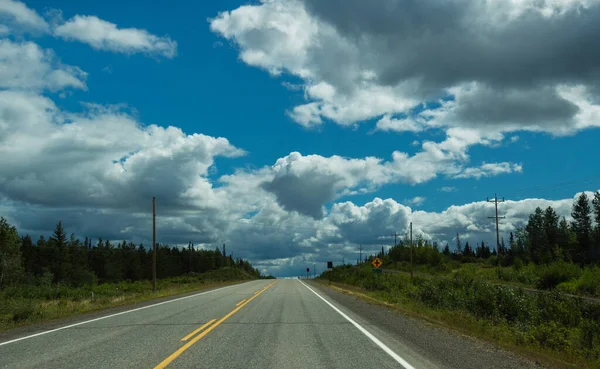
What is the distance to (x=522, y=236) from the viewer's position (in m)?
158

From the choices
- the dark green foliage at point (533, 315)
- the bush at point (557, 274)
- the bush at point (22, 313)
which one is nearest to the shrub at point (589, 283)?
the bush at point (557, 274)

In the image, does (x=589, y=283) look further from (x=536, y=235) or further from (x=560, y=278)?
(x=536, y=235)

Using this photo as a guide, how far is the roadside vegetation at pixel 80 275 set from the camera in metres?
22.4

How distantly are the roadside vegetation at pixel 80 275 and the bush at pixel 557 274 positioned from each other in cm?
3557

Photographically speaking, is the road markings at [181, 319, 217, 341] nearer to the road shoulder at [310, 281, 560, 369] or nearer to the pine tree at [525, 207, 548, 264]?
the road shoulder at [310, 281, 560, 369]

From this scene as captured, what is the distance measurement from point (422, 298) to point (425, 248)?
125m

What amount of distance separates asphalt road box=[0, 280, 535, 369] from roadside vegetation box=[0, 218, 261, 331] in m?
5.26

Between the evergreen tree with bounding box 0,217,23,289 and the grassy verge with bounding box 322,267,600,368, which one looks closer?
the grassy verge with bounding box 322,267,600,368

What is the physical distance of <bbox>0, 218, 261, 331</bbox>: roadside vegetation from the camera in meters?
22.4

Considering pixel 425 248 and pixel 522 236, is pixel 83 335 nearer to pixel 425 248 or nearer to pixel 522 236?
pixel 425 248

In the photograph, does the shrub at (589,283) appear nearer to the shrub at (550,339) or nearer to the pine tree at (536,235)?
the shrub at (550,339)

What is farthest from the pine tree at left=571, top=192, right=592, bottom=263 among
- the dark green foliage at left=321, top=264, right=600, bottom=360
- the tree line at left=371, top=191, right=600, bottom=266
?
the dark green foliage at left=321, top=264, right=600, bottom=360

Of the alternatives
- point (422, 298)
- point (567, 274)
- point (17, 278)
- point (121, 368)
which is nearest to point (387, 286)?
point (422, 298)

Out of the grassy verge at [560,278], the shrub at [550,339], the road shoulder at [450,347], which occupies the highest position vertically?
the road shoulder at [450,347]
